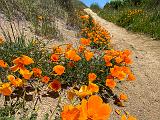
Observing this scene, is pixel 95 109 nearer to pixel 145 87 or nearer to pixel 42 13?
pixel 145 87

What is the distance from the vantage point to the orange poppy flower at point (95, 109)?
1678 mm

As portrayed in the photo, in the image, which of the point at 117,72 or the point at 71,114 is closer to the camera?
the point at 71,114

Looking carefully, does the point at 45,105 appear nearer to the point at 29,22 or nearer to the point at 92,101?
the point at 92,101

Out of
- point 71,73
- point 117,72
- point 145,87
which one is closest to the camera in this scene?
point 117,72

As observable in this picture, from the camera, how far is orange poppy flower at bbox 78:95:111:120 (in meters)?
1.68

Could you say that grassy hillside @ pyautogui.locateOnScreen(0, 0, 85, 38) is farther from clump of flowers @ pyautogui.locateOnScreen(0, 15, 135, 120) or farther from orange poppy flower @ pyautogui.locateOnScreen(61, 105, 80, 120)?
orange poppy flower @ pyautogui.locateOnScreen(61, 105, 80, 120)

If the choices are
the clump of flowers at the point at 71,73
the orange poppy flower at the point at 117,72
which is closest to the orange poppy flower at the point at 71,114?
the clump of flowers at the point at 71,73

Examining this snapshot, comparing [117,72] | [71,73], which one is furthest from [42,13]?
[117,72]

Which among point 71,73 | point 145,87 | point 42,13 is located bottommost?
point 145,87

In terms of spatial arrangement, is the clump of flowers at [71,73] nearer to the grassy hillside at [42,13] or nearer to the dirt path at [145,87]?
the dirt path at [145,87]

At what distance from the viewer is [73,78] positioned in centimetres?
417

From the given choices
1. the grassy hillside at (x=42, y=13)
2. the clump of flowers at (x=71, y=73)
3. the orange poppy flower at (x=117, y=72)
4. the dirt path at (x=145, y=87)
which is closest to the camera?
the clump of flowers at (x=71, y=73)

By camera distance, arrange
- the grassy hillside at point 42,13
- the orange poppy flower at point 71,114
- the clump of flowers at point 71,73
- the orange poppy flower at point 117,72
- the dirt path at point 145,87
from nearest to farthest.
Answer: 1. the orange poppy flower at point 71,114
2. the clump of flowers at point 71,73
3. the orange poppy flower at point 117,72
4. the dirt path at point 145,87
5. the grassy hillside at point 42,13

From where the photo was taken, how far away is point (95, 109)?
170cm
